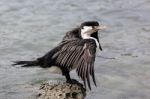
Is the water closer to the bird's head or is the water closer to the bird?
the bird

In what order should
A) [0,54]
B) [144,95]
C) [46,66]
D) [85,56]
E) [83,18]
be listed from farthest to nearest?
[83,18]
[0,54]
[144,95]
[46,66]
[85,56]

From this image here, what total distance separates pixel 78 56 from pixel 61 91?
0.54 metres

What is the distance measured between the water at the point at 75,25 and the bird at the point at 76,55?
2.49 feet

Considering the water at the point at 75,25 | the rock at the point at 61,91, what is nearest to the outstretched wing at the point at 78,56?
Answer: the rock at the point at 61,91

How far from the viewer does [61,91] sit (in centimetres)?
739

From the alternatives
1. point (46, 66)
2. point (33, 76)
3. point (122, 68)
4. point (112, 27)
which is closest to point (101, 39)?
point (112, 27)

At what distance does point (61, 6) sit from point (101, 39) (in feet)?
8.37

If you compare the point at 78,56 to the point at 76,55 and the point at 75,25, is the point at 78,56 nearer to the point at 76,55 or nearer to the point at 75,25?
the point at 76,55

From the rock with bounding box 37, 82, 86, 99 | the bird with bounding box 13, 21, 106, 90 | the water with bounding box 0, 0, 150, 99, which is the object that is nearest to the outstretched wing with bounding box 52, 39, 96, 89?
the bird with bounding box 13, 21, 106, 90

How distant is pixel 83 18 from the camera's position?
12.7 metres

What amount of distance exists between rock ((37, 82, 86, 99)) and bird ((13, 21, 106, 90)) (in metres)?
0.23

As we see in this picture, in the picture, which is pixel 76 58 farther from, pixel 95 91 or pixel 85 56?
pixel 95 91

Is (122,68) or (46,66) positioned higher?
(46,66)

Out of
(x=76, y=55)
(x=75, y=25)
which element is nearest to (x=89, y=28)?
(x=76, y=55)
